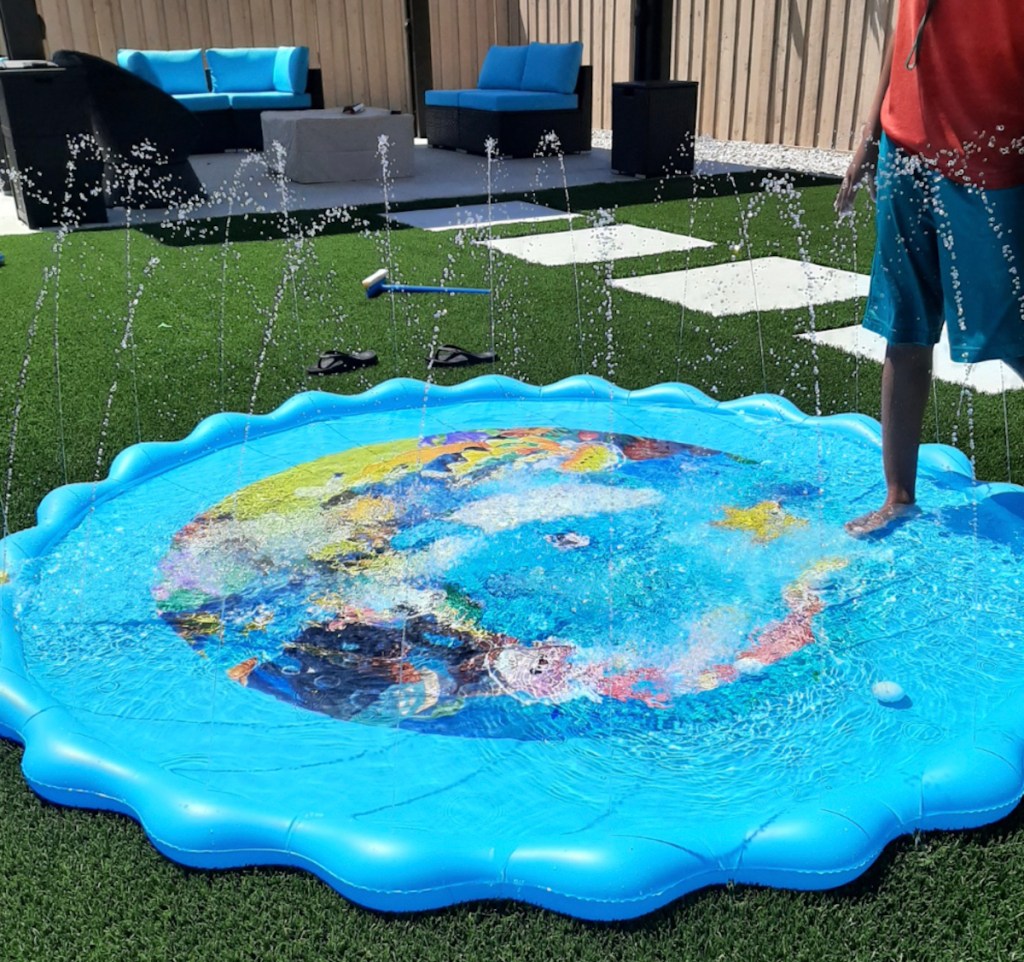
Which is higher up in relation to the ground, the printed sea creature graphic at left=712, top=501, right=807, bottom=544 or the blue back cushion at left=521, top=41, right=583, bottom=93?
the blue back cushion at left=521, top=41, right=583, bottom=93

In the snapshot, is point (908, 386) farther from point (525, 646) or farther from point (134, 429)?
point (134, 429)

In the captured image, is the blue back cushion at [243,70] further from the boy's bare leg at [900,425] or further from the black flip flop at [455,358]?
the boy's bare leg at [900,425]

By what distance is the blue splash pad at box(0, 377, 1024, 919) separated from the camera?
1.64 meters

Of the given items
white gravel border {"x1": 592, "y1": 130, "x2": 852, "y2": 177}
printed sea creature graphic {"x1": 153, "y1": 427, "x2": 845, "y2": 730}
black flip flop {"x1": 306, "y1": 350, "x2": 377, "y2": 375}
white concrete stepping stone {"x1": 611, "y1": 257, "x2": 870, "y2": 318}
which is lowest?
printed sea creature graphic {"x1": 153, "y1": 427, "x2": 845, "y2": 730}

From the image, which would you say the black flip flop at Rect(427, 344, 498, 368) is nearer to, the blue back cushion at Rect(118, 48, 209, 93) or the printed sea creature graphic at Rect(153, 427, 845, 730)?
the printed sea creature graphic at Rect(153, 427, 845, 730)

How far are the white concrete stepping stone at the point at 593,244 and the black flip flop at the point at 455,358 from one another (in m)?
1.70

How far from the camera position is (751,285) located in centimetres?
508

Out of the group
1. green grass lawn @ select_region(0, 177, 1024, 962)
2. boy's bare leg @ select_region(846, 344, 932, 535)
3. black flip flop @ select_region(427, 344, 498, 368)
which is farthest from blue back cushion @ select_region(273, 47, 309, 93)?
boy's bare leg @ select_region(846, 344, 932, 535)

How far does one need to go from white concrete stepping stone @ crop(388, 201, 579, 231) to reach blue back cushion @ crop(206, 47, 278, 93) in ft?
18.0

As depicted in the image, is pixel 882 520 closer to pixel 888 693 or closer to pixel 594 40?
pixel 888 693

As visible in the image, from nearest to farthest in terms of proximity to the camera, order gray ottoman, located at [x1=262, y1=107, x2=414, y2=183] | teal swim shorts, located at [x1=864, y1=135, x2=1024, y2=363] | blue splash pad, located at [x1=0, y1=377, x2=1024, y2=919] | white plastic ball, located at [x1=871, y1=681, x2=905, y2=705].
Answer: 1. blue splash pad, located at [x1=0, y1=377, x2=1024, y2=919]
2. white plastic ball, located at [x1=871, y1=681, x2=905, y2=705]
3. teal swim shorts, located at [x1=864, y1=135, x2=1024, y2=363]
4. gray ottoman, located at [x1=262, y1=107, x2=414, y2=183]

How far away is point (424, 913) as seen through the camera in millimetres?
1555

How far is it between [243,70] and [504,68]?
3140mm

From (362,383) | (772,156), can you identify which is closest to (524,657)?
(362,383)
